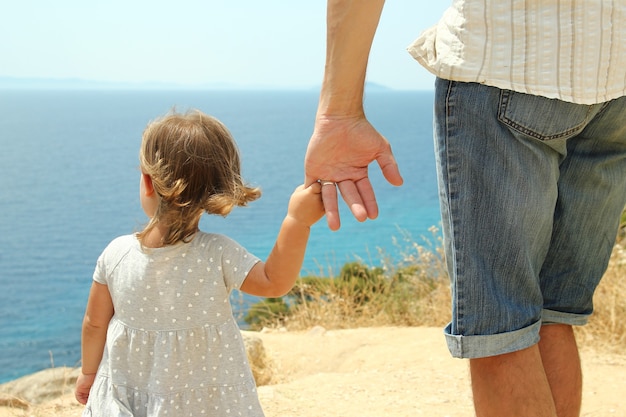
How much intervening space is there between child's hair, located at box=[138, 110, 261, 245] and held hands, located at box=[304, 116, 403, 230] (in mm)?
375

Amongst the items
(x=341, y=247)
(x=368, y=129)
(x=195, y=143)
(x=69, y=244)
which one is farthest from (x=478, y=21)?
(x=69, y=244)

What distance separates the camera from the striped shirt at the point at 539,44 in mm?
1584

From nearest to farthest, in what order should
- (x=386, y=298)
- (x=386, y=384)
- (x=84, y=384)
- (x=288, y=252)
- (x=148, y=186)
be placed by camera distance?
(x=288, y=252) → (x=148, y=186) → (x=84, y=384) → (x=386, y=384) → (x=386, y=298)

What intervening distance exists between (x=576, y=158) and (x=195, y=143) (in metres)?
1.03

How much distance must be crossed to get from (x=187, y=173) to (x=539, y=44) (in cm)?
105

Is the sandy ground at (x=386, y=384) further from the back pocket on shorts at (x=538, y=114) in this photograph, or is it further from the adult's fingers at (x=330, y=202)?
the back pocket on shorts at (x=538, y=114)

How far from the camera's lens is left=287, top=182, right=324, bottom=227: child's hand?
204 centimetres

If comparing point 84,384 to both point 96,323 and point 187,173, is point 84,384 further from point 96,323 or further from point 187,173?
point 187,173

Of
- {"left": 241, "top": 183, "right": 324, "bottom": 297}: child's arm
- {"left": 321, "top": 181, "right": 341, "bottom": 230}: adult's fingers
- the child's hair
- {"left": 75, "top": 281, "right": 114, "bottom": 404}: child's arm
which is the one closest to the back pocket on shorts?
{"left": 321, "top": 181, "right": 341, "bottom": 230}: adult's fingers

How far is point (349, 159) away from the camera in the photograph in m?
1.91

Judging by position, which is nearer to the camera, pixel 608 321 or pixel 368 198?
pixel 368 198

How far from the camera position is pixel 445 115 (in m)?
1.64

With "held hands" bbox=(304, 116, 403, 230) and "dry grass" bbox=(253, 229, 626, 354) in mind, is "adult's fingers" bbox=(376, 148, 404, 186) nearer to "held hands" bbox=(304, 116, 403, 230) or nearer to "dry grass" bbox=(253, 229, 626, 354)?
"held hands" bbox=(304, 116, 403, 230)

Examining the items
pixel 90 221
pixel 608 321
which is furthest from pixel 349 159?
pixel 90 221
